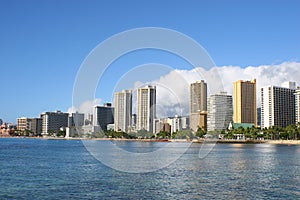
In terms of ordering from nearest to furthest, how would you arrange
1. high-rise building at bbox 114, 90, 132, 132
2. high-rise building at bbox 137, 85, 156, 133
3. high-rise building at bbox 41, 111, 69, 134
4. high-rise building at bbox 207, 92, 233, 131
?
high-rise building at bbox 114, 90, 132, 132 → high-rise building at bbox 137, 85, 156, 133 → high-rise building at bbox 207, 92, 233, 131 → high-rise building at bbox 41, 111, 69, 134

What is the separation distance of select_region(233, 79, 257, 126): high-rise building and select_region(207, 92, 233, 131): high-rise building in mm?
3375

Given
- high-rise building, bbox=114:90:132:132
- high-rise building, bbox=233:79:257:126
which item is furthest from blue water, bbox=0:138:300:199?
high-rise building, bbox=233:79:257:126

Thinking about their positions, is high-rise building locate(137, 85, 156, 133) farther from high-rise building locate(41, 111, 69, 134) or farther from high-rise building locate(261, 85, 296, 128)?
high-rise building locate(41, 111, 69, 134)

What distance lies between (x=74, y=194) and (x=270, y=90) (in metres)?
124

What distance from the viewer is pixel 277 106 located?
132 m

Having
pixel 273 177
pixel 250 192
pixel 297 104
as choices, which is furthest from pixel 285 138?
pixel 250 192

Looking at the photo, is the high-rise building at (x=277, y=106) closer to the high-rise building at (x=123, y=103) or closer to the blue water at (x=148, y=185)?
the high-rise building at (x=123, y=103)

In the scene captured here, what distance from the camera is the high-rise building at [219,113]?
117m

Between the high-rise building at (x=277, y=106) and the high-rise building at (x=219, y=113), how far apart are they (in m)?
12.3

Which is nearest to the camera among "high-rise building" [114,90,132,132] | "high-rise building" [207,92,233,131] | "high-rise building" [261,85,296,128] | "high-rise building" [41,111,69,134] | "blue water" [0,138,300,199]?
"blue water" [0,138,300,199]

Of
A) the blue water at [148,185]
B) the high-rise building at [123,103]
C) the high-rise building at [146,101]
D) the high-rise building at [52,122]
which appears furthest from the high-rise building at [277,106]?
the blue water at [148,185]

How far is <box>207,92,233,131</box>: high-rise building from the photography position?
117 m

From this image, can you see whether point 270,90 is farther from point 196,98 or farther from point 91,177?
point 91,177

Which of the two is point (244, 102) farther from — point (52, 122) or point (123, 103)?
point (123, 103)
